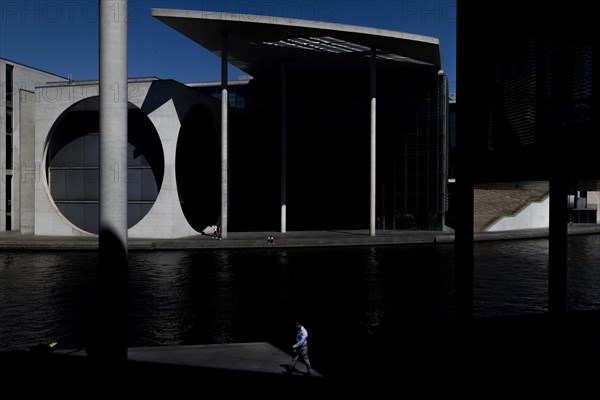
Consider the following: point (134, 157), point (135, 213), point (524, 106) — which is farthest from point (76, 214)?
point (524, 106)

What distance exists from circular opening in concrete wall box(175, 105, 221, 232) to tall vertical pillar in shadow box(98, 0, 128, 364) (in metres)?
31.6

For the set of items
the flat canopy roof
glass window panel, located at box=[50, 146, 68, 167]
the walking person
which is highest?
the flat canopy roof

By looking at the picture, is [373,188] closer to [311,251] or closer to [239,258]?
[311,251]

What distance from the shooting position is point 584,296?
20.5m

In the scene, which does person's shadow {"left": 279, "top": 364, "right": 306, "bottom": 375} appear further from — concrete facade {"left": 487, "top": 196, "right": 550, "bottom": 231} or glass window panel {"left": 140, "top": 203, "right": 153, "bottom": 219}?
concrete facade {"left": 487, "top": 196, "right": 550, "bottom": 231}

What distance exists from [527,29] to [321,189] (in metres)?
39.3

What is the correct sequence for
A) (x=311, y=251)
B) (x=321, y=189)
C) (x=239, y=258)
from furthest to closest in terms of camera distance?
1. (x=321, y=189)
2. (x=311, y=251)
3. (x=239, y=258)

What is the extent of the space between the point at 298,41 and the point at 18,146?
80.7 feet

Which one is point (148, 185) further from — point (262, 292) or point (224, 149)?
point (262, 292)

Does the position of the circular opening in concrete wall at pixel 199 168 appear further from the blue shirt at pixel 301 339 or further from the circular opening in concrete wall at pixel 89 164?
the blue shirt at pixel 301 339

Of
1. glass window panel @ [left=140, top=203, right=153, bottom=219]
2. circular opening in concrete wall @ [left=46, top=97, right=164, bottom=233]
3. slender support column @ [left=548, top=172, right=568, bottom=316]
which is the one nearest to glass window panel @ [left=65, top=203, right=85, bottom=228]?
circular opening in concrete wall @ [left=46, top=97, right=164, bottom=233]

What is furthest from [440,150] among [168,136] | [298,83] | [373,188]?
[168,136]

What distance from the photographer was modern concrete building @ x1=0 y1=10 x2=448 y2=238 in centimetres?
3844

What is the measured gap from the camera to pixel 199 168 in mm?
45281
